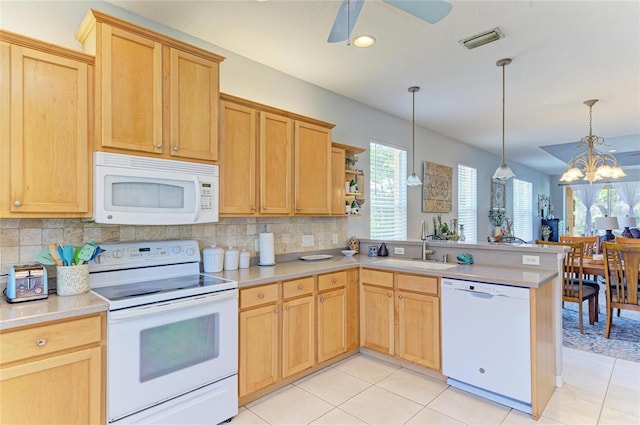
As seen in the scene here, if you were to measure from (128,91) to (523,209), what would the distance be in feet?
32.0

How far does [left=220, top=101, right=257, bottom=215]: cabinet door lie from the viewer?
2.58 m

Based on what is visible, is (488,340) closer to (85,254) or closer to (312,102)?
(85,254)

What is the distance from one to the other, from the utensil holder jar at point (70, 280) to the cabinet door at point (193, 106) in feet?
2.83

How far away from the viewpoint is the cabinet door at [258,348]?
236 cm

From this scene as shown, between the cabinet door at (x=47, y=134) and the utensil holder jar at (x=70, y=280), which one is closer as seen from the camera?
the cabinet door at (x=47, y=134)

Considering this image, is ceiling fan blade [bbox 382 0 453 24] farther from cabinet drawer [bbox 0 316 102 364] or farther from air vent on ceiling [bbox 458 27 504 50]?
cabinet drawer [bbox 0 316 102 364]

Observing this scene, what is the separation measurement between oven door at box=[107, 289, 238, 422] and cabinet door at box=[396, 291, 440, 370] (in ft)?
4.63

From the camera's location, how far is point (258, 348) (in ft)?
8.02

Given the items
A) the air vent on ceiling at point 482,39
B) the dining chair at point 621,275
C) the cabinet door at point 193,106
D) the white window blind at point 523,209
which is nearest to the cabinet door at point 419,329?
the cabinet door at point 193,106

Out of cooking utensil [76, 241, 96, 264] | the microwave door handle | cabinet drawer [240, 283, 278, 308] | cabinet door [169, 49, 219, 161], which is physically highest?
cabinet door [169, 49, 219, 161]

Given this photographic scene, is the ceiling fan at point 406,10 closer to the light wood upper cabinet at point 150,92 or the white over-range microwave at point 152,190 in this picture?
the light wood upper cabinet at point 150,92

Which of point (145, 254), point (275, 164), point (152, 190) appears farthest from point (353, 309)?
point (152, 190)

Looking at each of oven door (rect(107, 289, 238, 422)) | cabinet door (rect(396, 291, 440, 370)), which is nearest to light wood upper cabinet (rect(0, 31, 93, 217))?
oven door (rect(107, 289, 238, 422))

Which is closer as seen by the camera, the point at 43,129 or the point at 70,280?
the point at 43,129
